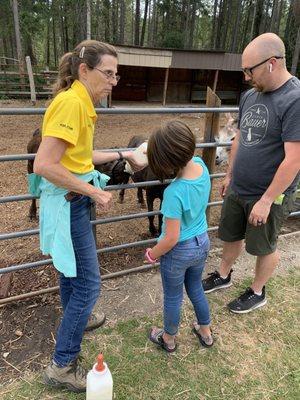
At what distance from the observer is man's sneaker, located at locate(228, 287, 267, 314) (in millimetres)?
2766

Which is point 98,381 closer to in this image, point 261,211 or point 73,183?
point 73,183

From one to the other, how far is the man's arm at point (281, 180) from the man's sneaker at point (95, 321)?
129cm

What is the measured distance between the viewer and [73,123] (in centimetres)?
153

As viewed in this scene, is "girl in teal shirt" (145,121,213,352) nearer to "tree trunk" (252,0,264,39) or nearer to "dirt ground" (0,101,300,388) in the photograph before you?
"dirt ground" (0,101,300,388)

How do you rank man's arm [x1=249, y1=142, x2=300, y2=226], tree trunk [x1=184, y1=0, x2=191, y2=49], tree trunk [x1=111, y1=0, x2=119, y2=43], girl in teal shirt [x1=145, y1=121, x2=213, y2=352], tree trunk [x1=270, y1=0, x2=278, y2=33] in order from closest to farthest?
Answer: girl in teal shirt [x1=145, y1=121, x2=213, y2=352] → man's arm [x1=249, y1=142, x2=300, y2=226] → tree trunk [x1=270, y1=0, x2=278, y2=33] → tree trunk [x1=184, y1=0, x2=191, y2=49] → tree trunk [x1=111, y1=0, x2=119, y2=43]

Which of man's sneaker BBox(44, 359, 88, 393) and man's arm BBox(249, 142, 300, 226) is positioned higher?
man's arm BBox(249, 142, 300, 226)

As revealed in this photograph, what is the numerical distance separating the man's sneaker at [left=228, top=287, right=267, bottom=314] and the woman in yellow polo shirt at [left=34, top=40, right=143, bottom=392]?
1312 mm

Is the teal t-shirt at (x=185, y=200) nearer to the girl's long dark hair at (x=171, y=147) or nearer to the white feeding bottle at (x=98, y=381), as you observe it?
the girl's long dark hair at (x=171, y=147)

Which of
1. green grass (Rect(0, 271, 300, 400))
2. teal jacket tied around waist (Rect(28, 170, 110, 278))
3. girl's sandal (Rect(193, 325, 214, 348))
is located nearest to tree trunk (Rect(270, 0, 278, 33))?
green grass (Rect(0, 271, 300, 400))

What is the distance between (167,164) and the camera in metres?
1.78

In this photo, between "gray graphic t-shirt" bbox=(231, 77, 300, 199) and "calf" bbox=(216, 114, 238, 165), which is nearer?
"gray graphic t-shirt" bbox=(231, 77, 300, 199)


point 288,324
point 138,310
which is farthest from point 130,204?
point 288,324

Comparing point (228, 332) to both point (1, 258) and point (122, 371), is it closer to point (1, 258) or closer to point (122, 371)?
point (122, 371)

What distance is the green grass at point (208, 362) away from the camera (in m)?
2.09
